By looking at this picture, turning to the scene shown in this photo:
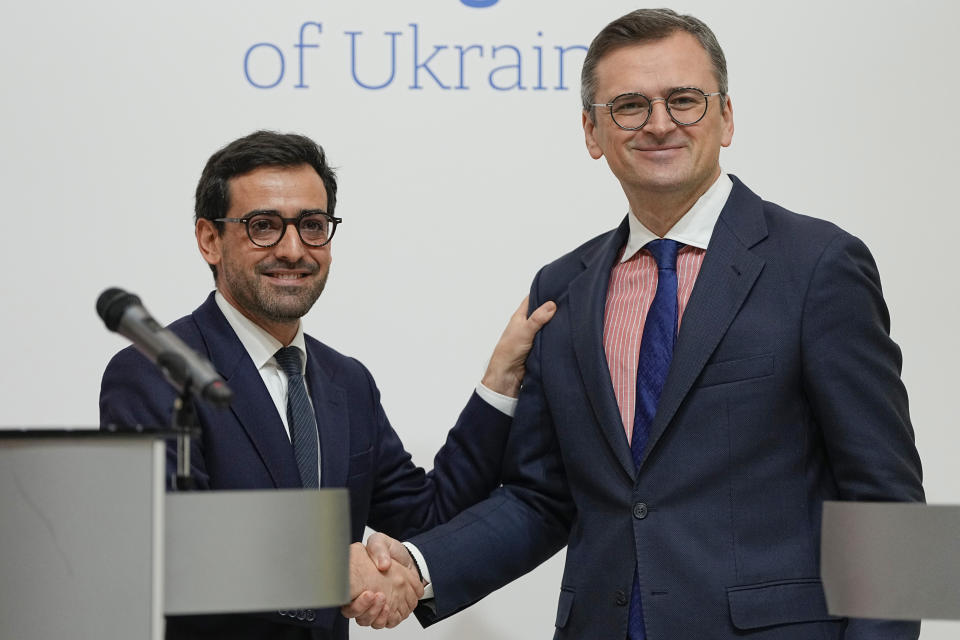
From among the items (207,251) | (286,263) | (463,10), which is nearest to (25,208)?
(207,251)

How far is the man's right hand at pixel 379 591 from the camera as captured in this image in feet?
8.58

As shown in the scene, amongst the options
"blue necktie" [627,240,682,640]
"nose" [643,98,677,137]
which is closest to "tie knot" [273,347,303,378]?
"blue necktie" [627,240,682,640]

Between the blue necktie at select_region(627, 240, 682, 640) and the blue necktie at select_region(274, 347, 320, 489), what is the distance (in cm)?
69

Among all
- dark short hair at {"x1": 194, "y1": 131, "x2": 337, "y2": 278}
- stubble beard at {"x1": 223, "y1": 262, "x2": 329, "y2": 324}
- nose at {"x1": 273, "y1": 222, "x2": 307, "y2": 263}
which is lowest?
stubble beard at {"x1": 223, "y1": 262, "x2": 329, "y2": 324}

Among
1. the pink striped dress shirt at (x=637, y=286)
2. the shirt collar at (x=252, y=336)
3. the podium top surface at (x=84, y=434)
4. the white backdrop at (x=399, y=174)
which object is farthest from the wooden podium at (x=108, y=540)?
the white backdrop at (x=399, y=174)

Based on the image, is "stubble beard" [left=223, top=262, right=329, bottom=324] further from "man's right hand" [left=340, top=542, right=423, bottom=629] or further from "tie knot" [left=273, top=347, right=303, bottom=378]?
"man's right hand" [left=340, top=542, right=423, bottom=629]

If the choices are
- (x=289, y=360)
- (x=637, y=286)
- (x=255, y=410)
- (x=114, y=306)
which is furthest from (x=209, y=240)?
(x=114, y=306)

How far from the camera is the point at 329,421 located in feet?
8.96

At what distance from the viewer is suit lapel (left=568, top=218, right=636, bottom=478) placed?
2.37 metres

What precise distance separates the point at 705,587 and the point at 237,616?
0.91 metres

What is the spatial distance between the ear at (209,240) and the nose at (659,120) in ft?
3.23

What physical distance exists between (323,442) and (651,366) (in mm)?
735

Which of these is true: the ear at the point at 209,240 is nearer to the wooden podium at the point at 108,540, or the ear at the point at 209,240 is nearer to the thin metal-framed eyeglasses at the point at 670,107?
the thin metal-framed eyeglasses at the point at 670,107

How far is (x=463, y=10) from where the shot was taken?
10.9 ft
